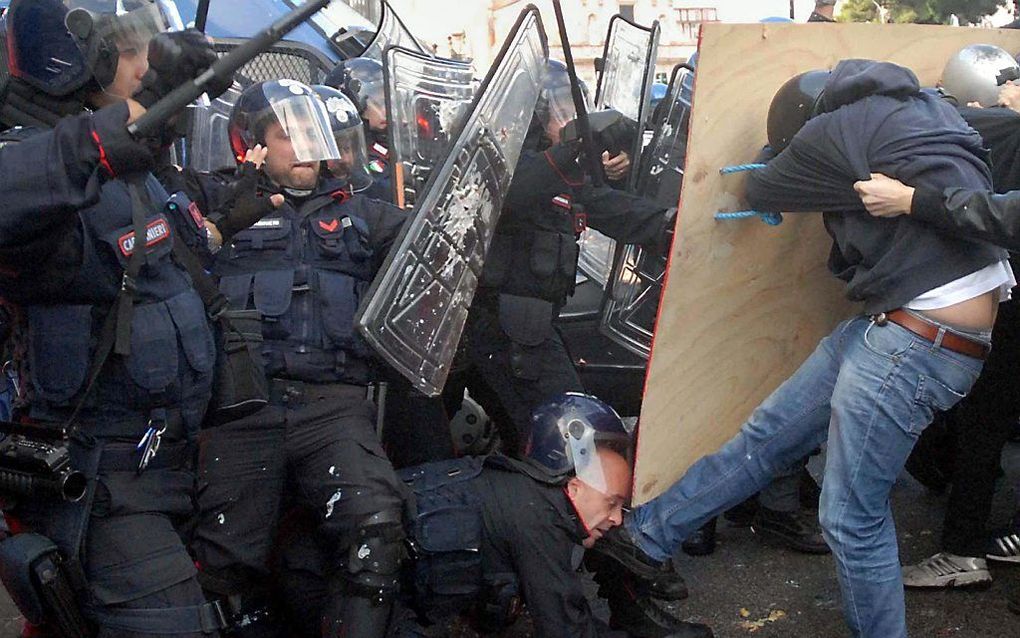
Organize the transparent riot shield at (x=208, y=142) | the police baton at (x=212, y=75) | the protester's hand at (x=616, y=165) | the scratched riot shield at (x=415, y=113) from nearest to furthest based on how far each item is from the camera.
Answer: the police baton at (x=212, y=75) → the scratched riot shield at (x=415, y=113) → the protester's hand at (x=616, y=165) → the transparent riot shield at (x=208, y=142)

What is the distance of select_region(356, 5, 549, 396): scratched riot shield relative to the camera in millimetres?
2924

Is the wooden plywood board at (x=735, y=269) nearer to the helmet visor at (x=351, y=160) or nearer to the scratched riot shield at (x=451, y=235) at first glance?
the scratched riot shield at (x=451, y=235)

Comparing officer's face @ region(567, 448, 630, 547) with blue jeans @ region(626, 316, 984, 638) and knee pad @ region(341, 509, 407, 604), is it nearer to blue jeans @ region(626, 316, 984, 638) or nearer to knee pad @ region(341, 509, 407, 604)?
blue jeans @ region(626, 316, 984, 638)

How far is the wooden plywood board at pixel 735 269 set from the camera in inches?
130

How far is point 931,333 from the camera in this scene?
9.61 ft

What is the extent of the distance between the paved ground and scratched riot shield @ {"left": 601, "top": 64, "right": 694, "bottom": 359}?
2.98ft

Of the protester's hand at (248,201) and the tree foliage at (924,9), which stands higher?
the protester's hand at (248,201)

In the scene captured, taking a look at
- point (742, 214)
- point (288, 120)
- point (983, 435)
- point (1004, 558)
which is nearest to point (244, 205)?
point (288, 120)

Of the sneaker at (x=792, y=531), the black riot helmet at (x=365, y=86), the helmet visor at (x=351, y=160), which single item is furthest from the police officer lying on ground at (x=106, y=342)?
the sneaker at (x=792, y=531)

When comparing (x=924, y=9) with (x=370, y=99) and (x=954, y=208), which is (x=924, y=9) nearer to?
(x=370, y=99)

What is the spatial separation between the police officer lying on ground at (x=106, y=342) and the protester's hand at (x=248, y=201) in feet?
1.88

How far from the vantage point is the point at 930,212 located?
2.83 metres

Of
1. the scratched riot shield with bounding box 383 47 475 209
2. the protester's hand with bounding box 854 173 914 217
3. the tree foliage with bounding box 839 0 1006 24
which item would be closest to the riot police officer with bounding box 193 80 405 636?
the scratched riot shield with bounding box 383 47 475 209

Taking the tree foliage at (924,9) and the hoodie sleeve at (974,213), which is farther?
the tree foliage at (924,9)
